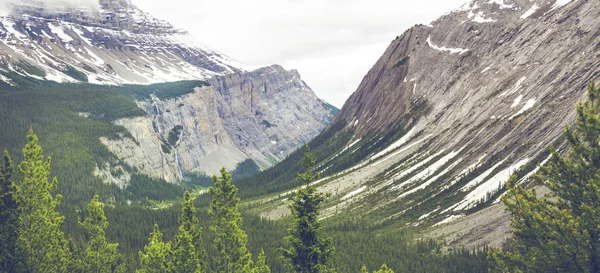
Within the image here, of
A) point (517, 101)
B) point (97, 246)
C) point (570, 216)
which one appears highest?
point (517, 101)

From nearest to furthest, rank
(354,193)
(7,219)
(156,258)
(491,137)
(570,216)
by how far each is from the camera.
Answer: (570,216)
(7,219)
(156,258)
(491,137)
(354,193)

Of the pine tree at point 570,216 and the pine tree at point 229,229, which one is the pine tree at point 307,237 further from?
the pine tree at point 570,216

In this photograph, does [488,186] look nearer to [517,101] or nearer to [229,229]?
[517,101]

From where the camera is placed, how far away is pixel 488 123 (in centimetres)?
17288

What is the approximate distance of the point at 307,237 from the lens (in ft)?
162

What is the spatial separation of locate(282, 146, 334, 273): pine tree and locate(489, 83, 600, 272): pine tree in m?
17.0

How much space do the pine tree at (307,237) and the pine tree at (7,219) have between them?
2651 cm

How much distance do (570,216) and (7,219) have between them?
48.0 m

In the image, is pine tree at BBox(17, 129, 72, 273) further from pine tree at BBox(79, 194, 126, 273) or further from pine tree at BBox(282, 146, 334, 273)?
pine tree at BBox(282, 146, 334, 273)

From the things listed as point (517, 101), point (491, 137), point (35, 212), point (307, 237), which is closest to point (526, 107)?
point (517, 101)

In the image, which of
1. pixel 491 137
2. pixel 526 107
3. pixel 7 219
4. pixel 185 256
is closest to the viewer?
pixel 185 256

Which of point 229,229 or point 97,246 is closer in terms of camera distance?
point 229,229

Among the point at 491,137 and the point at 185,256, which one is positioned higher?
the point at 491,137

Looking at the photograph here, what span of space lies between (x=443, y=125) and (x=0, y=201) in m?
162
